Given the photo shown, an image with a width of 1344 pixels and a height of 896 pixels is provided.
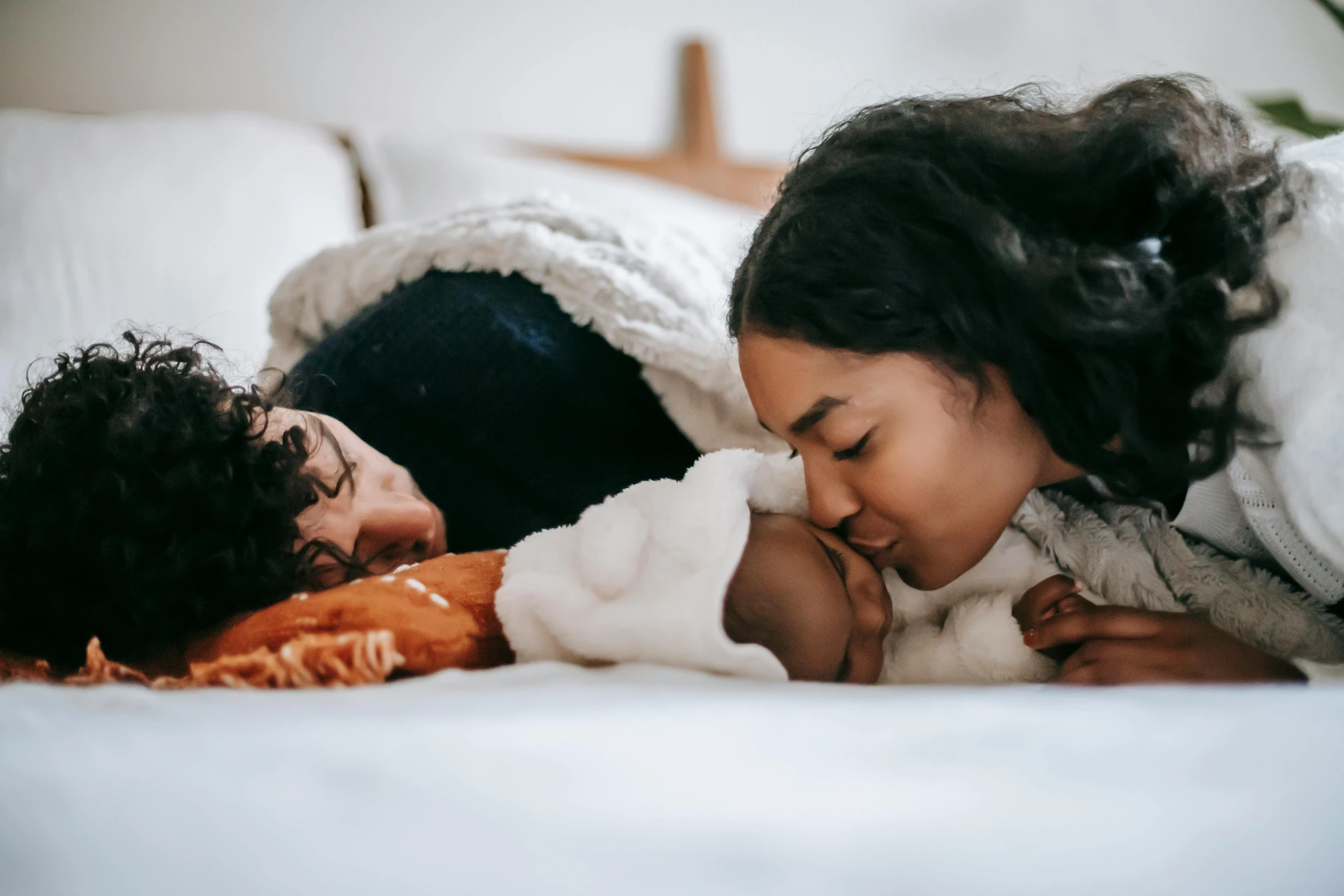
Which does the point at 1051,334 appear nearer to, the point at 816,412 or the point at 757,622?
the point at 816,412

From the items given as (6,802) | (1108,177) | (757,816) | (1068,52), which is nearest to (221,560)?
(6,802)

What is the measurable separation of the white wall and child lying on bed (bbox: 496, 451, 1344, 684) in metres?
1.12

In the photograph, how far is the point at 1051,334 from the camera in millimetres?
645

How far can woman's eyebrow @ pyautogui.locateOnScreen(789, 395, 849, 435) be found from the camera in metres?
0.65

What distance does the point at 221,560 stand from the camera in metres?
0.63

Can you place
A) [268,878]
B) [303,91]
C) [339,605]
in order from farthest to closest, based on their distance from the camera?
[303,91], [339,605], [268,878]

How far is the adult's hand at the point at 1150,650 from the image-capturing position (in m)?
0.59

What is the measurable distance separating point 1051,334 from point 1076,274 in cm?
5

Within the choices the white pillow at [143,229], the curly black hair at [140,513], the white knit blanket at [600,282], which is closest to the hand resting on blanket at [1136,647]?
the white knit blanket at [600,282]

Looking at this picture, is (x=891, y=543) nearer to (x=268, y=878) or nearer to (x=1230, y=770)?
(x=1230, y=770)

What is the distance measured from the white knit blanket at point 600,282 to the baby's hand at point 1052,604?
315mm

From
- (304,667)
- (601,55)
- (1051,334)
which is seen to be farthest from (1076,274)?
(601,55)

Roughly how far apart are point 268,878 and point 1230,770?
0.41 metres

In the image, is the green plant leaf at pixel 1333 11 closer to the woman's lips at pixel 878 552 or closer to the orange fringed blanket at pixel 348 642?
the woman's lips at pixel 878 552
